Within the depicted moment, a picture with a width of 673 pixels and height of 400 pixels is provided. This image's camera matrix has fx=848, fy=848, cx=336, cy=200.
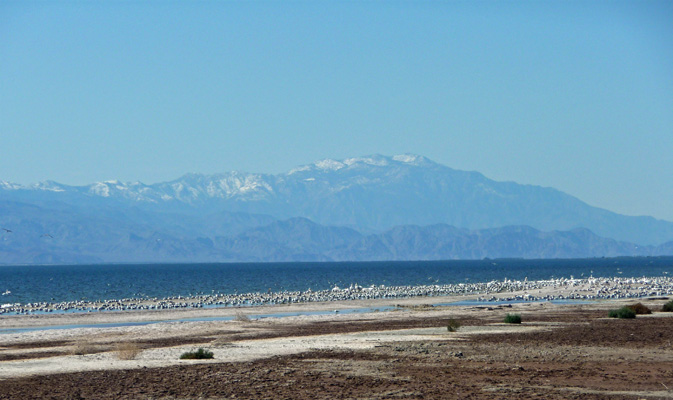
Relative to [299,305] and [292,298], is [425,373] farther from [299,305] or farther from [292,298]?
[292,298]

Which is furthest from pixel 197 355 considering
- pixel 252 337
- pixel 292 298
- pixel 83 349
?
pixel 292 298

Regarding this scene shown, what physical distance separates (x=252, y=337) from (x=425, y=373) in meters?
12.0

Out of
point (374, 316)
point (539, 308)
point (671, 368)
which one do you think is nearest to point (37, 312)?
point (374, 316)

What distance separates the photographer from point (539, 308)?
4503 centimetres

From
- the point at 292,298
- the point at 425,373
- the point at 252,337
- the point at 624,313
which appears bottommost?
the point at 425,373

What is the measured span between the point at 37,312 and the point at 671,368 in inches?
1553

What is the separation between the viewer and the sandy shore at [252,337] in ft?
72.1

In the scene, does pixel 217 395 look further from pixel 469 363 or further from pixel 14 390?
pixel 469 363

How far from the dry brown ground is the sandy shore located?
0.15m

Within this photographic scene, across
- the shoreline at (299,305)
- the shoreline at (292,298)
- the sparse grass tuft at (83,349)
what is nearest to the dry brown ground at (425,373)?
the sparse grass tuft at (83,349)

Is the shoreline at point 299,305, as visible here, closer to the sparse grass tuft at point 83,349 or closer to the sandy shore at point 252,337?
the sandy shore at point 252,337

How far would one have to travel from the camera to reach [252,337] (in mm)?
30453

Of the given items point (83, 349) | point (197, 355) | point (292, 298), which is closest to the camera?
point (197, 355)

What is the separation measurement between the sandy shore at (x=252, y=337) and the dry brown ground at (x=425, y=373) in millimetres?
152
